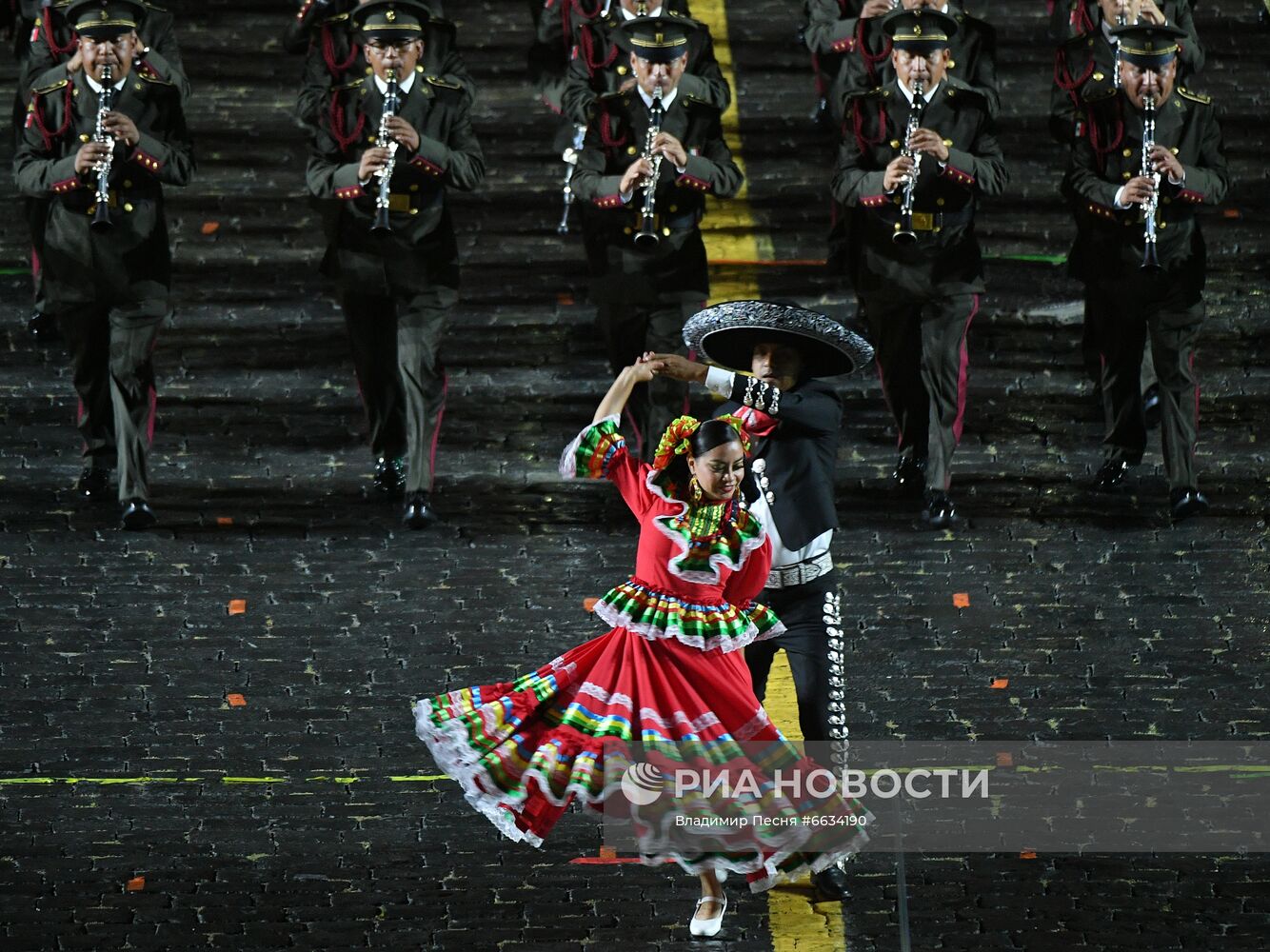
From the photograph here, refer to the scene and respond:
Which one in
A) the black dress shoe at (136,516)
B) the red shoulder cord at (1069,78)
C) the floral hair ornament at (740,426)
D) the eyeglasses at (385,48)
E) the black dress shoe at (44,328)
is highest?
the eyeglasses at (385,48)

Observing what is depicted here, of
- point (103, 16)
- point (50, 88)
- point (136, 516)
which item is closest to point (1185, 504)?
point (136, 516)

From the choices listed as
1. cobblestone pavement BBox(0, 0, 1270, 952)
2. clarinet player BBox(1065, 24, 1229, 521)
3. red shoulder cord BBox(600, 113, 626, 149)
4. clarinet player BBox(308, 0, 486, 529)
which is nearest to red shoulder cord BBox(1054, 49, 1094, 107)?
clarinet player BBox(1065, 24, 1229, 521)

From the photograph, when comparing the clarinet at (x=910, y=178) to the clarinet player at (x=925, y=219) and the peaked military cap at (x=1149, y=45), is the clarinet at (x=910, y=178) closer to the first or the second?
the clarinet player at (x=925, y=219)

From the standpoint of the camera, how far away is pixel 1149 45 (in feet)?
43.1

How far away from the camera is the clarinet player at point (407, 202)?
43.1ft

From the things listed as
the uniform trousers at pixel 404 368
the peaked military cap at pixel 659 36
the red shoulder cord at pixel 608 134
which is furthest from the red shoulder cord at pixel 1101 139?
the uniform trousers at pixel 404 368

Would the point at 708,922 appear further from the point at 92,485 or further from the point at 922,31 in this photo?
the point at 922,31

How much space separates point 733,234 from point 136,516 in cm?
396

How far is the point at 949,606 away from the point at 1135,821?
1944 mm

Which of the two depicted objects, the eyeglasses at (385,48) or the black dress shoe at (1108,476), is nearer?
the eyeglasses at (385,48)

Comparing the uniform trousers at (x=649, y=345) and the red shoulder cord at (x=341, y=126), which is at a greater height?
the red shoulder cord at (x=341, y=126)

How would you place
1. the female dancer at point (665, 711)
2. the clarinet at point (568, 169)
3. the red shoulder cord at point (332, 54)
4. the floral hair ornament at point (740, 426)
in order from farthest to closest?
the clarinet at point (568, 169) < the red shoulder cord at point (332, 54) < the floral hair ornament at point (740, 426) < the female dancer at point (665, 711)

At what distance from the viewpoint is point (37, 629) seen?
12.3 m

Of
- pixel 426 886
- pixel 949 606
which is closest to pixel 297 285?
pixel 949 606
